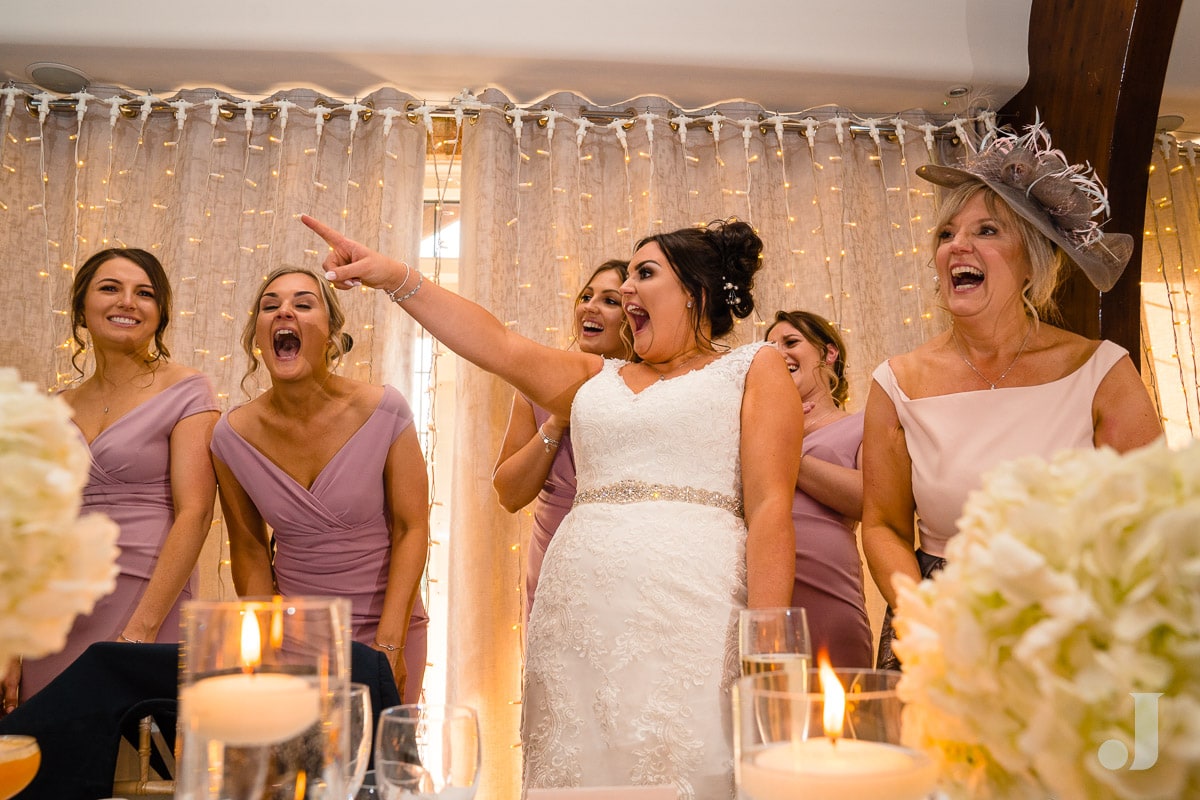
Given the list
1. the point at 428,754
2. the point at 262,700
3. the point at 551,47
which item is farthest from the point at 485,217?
the point at 262,700

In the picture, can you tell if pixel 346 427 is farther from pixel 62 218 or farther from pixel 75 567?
pixel 75 567

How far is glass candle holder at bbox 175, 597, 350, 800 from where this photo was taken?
658mm

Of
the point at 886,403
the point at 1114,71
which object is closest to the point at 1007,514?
the point at 886,403

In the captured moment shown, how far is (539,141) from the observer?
3844 mm

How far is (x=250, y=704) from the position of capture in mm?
657

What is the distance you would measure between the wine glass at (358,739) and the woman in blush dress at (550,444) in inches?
66.6

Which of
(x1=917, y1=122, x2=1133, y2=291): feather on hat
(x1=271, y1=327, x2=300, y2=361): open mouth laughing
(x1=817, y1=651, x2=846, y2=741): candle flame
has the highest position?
(x1=917, y1=122, x2=1133, y2=291): feather on hat

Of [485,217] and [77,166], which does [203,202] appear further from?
[485,217]

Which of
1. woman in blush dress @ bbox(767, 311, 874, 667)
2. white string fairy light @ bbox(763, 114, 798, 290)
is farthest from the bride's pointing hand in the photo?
white string fairy light @ bbox(763, 114, 798, 290)

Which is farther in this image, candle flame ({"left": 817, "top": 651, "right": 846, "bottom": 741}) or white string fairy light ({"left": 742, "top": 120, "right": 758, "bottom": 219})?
white string fairy light ({"left": 742, "top": 120, "right": 758, "bottom": 219})

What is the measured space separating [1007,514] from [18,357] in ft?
12.6

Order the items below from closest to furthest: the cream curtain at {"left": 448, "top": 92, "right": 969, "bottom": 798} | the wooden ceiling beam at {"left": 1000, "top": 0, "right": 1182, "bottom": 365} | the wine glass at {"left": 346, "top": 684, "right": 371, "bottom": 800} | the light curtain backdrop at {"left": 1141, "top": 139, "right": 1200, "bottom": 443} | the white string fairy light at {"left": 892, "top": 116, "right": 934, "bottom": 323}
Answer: the wine glass at {"left": 346, "top": 684, "right": 371, "bottom": 800}
the wooden ceiling beam at {"left": 1000, "top": 0, "right": 1182, "bottom": 365}
the cream curtain at {"left": 448, "top": 92, "right": 969, "bottom": 798}
the white string fairy light at {"left": 892, "top": 116, "right": 934, "bottom": 323}
the light curtain backdrop at {"left": 1141, "top": 139, "right": 1200, "bottom": 443}

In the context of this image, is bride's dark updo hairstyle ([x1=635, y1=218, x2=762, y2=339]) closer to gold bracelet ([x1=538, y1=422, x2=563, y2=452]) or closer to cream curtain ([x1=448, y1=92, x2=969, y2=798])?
gold bracelet ([x1=538, y1=422, x2=563, y2=452])

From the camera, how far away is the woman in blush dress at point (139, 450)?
260 cm
